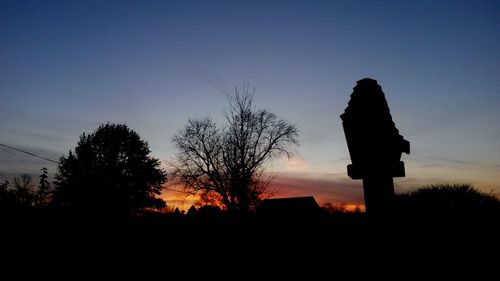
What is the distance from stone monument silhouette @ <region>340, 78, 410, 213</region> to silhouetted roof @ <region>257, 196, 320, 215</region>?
21167 millimetres

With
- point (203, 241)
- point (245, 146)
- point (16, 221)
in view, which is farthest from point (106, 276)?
point (245, 146)

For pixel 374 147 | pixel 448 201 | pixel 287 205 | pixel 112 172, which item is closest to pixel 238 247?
pixel 374 147

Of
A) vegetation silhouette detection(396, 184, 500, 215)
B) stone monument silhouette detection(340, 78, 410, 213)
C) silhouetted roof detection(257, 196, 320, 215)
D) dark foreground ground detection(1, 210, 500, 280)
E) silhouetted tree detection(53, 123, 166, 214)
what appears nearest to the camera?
stone monument silhouette detection(340, 78, 410, 213)

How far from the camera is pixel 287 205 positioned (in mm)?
25578

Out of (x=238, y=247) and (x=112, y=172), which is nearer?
(x=238, y=247)

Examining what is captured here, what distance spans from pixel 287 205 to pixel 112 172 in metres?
17.5

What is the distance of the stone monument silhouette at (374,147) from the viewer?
2666 mm

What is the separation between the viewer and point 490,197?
804 centimetres

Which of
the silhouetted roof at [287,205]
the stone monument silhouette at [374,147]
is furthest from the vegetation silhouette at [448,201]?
the silhouetted roof at [287,205]

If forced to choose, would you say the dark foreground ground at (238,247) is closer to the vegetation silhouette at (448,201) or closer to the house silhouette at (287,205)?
the vegetation silhouette at (448,201)

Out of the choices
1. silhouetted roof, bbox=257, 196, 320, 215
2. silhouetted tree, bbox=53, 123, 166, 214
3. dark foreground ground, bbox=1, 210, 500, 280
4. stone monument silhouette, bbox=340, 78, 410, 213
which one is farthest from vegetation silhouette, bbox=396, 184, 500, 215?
silhouetted tree, bbox=53, 123, 166, 214

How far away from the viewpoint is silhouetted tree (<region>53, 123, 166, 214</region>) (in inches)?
1040

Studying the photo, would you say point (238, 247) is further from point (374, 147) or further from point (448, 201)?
point (448, 201)

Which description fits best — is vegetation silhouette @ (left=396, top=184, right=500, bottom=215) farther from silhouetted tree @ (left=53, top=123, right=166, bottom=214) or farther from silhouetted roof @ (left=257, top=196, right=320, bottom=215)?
silhouetted tree @ (left=53, top=123, right=166, bottom=214)
